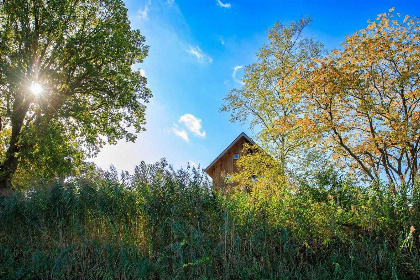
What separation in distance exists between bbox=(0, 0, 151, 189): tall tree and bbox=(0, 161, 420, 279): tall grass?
11.0 meters

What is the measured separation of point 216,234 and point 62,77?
610 inches

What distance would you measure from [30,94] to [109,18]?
6.19 m

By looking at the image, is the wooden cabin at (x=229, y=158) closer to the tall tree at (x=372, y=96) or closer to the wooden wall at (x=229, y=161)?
the wooden wall at (x=229, y=161)

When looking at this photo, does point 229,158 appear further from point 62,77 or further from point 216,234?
point 216,234

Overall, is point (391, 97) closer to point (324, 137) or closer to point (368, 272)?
point (324, 137)

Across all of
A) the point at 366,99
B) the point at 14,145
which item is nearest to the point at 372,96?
the point at 366,99

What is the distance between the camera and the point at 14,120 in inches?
726

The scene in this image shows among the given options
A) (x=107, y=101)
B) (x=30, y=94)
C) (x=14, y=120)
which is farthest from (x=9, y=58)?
(x=107, y=101)

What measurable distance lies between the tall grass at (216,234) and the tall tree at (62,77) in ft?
36.0

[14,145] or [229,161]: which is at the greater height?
[229,161]

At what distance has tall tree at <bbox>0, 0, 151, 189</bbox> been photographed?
56.5 ft

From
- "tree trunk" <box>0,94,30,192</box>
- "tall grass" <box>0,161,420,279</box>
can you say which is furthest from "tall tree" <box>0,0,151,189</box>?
"tall grass" <box>0,161,420,279</box>

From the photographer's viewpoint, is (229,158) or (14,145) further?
(229,158)

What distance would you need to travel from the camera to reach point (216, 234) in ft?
18.2
